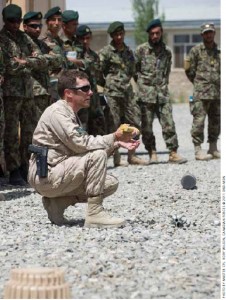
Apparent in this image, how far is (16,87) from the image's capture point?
12609 mm

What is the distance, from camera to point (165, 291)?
6.54 m

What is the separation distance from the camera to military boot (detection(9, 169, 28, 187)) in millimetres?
12891

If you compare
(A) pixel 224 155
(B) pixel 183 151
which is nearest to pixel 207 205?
(A) pixel 224 155

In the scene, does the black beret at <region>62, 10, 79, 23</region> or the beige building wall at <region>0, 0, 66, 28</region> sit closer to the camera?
the black beret at <region>62, 10, 79, 23</region>

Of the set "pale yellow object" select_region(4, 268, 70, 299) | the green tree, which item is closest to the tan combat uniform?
"pale yellow object" select_region(4, 268, 70, 299)

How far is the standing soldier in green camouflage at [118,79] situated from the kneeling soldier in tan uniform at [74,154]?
22.7 ft

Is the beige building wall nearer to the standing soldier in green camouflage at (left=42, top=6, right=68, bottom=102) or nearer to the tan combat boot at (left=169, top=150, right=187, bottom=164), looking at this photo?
the standing soldier in green camouflage at (left=42, top=6, right=68, bottom=102)

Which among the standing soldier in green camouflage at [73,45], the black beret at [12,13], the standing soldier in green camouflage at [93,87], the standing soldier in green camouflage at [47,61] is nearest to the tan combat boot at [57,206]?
the black beret at [12,13]

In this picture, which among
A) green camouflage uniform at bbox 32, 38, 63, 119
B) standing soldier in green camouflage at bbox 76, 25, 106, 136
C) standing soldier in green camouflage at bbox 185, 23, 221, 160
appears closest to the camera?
green camouflage uniform at bbox 32, 38, 63, 119

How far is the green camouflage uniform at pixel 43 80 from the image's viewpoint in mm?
13172

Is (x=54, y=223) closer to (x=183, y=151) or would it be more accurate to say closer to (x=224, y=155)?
(x=224, y=155)

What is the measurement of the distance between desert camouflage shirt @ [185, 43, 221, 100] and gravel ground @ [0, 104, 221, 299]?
14.4 feet

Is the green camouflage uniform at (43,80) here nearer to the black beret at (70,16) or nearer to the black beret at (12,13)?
the black beret at (12,13)

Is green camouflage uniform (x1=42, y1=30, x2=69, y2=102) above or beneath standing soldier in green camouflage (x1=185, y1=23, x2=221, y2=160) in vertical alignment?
above
